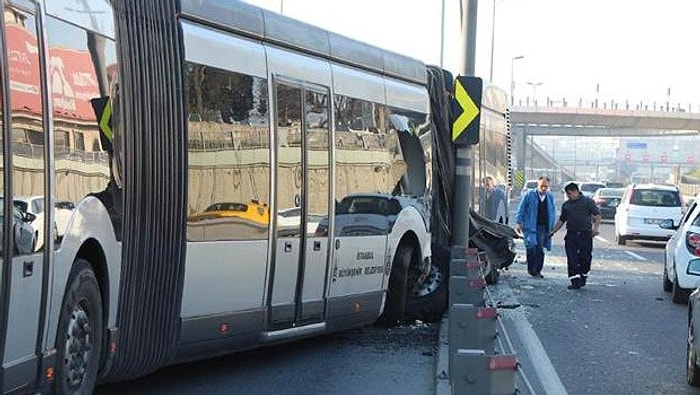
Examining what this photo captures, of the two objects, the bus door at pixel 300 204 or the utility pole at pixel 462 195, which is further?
the utility pole at pixel 462 195

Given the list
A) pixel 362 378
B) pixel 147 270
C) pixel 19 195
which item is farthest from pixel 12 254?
pixel 362 378

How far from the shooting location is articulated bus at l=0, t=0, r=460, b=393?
5520 mm

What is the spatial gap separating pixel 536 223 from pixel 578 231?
141cm

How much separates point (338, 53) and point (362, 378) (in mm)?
2953

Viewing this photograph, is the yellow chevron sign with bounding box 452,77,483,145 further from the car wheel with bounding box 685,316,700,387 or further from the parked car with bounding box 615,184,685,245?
the parked car with bounding box 615,184,685,245

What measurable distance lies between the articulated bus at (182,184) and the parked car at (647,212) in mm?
19047

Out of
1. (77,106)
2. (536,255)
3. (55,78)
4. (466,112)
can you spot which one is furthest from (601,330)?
(55,78)

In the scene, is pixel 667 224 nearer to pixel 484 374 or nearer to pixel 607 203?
pixel 607 203

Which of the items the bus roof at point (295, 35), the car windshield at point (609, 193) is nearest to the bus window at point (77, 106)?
the bus roof at point (295, 35)

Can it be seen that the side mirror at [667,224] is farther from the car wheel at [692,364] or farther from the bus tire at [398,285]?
the car wheel at [692,364]

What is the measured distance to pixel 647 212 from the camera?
1160 inches

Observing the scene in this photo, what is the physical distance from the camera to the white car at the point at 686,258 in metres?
15.3

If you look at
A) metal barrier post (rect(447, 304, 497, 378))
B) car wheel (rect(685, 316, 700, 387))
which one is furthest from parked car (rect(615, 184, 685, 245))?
metal barrier post (rect(447, 304, 497, 378))

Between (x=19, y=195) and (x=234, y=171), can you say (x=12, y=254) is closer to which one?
(x=19, y=195)
